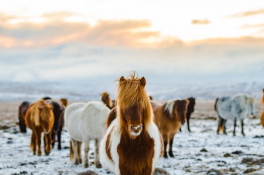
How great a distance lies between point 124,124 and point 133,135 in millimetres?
308

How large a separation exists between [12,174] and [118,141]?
4523mm

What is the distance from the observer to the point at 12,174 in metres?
7.65

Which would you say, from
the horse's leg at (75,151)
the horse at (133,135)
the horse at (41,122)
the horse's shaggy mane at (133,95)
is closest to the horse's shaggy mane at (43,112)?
the horse at (41,122)

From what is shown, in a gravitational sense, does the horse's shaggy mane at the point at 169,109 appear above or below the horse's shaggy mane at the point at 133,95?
below

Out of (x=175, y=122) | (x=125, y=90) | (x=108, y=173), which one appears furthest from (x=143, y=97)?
(x=175, y=122)

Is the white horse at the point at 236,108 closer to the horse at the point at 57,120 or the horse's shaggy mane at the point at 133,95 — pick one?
the horse at the point at 57,120

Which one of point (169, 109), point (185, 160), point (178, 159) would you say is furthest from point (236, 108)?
point (185, 160)

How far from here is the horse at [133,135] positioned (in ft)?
13.6

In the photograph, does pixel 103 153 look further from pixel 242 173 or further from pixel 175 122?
pixel 175 122

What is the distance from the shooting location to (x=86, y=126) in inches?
324

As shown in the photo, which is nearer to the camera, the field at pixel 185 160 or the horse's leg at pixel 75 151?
the field at pixel 185 160

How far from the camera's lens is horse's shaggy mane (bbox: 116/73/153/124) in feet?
13.6

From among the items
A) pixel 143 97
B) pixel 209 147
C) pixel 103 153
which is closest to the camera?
pixel 143 97

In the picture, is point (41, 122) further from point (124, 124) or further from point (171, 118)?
point (124, 124)
